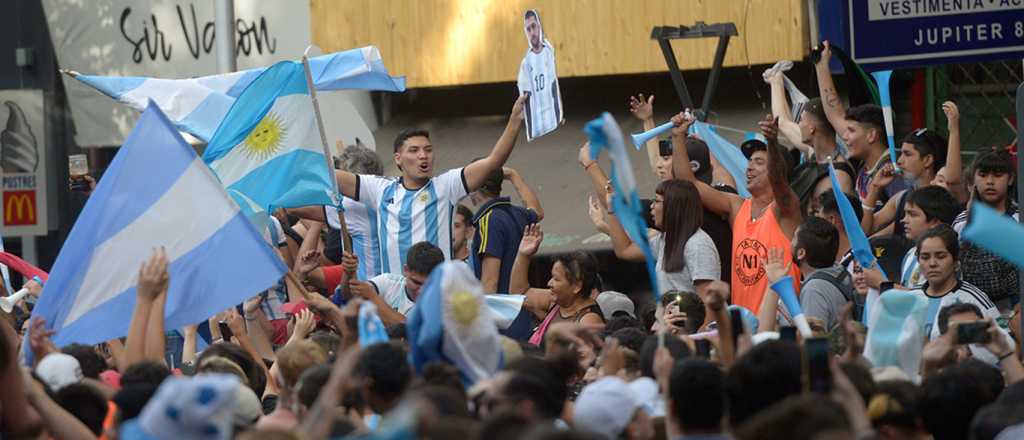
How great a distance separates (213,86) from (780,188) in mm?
4232

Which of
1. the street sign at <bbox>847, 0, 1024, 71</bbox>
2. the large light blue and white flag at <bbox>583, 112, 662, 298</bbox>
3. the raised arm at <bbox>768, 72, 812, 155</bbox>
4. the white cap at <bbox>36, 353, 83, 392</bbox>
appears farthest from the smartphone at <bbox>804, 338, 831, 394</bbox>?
the raised arm at <bbox>768, 72, 812, 155</bbox>

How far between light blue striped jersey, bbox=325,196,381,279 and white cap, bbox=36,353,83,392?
346 centimetres

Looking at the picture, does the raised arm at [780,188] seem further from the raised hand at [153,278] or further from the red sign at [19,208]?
the red sign at [19,208]

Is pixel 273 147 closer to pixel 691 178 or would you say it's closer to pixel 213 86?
pixel 213 86

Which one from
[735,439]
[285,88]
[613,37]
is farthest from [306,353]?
[613,37]

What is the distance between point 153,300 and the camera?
7160 millimetres

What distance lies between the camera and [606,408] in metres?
5.32

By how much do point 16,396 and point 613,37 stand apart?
963cm

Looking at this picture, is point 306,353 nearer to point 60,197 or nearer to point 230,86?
point 230,86

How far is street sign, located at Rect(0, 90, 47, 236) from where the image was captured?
51.2 ft

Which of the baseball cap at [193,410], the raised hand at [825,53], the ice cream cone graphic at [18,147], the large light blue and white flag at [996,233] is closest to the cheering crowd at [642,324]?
the baseball cap at [193,410]

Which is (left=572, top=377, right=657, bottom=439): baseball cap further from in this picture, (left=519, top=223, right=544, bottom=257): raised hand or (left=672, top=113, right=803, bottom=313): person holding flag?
(left=519, top=223, right=544, bottom=257): raised hand

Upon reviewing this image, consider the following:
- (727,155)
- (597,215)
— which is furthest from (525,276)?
(727,155)

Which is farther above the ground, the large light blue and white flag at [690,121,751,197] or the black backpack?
the large light blue and white flag at [690,121,751,197]
